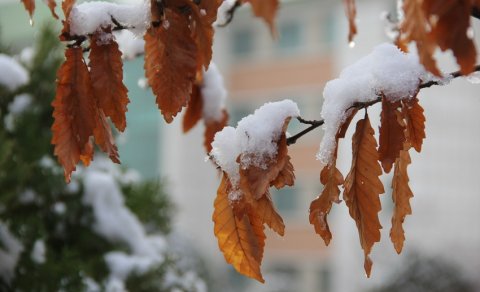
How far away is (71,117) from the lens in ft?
4.63

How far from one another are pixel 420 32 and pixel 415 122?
0.40 m

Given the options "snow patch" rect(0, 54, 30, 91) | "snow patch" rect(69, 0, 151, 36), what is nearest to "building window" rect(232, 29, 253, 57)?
"snow patch" rect(0, 54, 30, 91)

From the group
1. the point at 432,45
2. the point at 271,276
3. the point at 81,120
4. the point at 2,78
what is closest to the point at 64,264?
the point at 2,78

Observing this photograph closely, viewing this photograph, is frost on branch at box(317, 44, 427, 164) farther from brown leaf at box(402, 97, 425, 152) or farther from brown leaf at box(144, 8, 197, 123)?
brown leaf at box(144, 8, 197, 123)

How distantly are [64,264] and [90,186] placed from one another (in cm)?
60

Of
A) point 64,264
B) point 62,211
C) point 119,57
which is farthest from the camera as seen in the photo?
point 62,211

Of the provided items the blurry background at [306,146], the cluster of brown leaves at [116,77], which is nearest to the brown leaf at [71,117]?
the cluster of brown leaves at [116,77]

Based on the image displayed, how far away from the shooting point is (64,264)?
112 inches

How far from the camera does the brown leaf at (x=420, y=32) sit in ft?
3.23

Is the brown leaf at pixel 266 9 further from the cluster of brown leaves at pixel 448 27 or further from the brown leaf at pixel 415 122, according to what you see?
the brown leaf at pixel 415 122

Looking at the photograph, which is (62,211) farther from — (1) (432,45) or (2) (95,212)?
(1) (432,45)

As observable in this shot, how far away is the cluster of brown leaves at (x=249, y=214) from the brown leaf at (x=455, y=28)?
1.46 ft

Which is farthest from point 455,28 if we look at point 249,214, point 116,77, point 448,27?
point 116,77

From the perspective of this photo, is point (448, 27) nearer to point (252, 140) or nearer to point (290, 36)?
point (252, 140)
